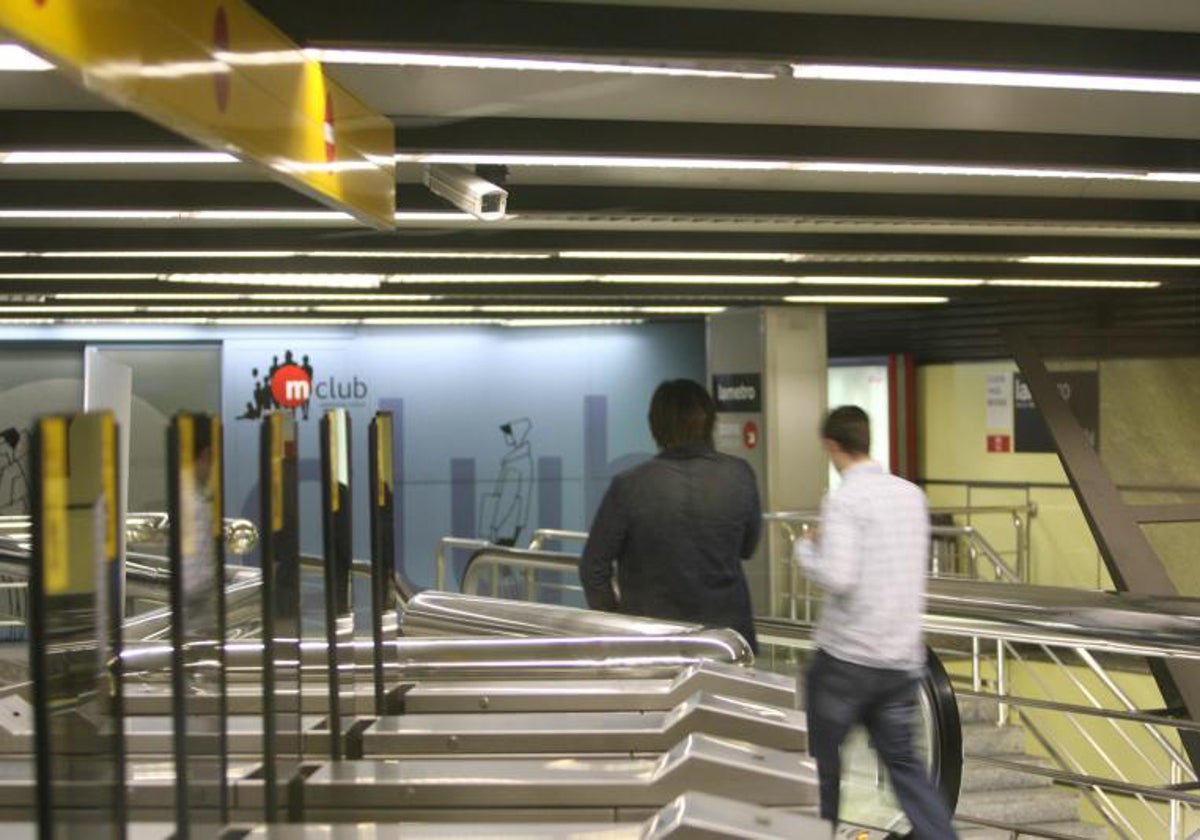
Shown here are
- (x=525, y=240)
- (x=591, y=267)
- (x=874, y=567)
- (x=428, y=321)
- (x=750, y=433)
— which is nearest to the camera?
(x=874, y=567)

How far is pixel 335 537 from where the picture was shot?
280 cm

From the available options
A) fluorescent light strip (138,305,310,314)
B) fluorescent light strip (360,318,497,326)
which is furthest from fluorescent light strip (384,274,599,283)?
fluorescent light strip (360,318,497,326)

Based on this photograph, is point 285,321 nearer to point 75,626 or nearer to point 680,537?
point 680,537

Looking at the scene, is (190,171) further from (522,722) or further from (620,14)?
(522,722)

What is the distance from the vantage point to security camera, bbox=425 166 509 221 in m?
5.94

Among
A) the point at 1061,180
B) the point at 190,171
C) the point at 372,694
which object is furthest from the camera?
the point at 1061,180

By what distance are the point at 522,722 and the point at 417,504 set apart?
11678mm

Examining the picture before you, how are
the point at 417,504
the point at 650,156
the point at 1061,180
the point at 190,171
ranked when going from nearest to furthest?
the point at 650,156
the point at 190,171
the point at 1061,180
the point at 417,504

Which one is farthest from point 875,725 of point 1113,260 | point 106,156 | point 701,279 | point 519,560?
point 701,279

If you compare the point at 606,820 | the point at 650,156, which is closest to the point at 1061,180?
the point at 650,156

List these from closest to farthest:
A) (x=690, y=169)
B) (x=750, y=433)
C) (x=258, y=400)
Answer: (x=690, y=169)
(x=750, y=433)
(x=258, y=400)

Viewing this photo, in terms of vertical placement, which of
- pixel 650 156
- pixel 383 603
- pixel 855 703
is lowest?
pixel 855 703

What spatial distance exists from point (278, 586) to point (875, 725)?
2.26 meters

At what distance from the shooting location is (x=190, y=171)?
6.63m
